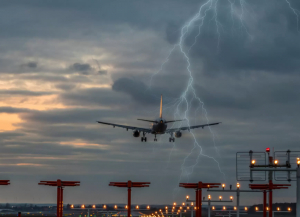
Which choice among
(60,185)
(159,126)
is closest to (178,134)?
(159,126)

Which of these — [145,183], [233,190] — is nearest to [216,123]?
[233,190]

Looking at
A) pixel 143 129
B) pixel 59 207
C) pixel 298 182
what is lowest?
pixel 59 207

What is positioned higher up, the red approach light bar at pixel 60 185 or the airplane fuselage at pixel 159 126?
the airplane fuselage at pixel 159 126

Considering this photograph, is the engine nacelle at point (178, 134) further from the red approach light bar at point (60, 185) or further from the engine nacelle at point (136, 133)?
the red approach light bar at point (60, 185)

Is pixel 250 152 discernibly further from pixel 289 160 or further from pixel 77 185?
pixel 77 185

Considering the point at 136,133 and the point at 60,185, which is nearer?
the point at 60,185

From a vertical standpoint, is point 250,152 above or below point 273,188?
above

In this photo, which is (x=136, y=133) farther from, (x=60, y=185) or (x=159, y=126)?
(x=60, y=185)

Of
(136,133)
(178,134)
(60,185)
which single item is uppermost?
(136,133)

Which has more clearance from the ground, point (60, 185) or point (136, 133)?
point (136, 133)

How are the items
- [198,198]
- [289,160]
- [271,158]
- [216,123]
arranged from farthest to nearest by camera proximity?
[216,123]
[198,198]
[271,158]
[289,160]

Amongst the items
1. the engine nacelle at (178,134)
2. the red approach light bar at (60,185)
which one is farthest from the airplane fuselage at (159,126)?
the red approach light bar at (60,185)
